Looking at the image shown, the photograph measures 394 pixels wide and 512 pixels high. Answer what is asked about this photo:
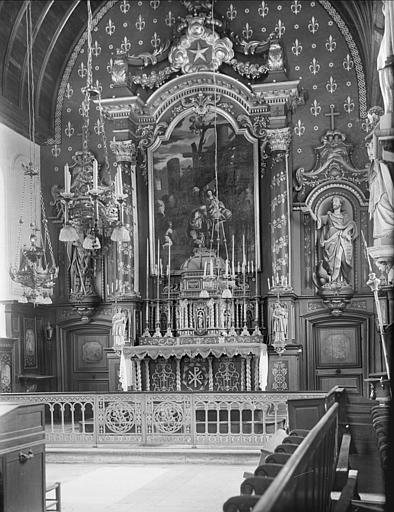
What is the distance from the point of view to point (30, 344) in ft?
53.5

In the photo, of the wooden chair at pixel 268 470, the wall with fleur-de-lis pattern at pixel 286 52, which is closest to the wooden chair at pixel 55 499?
the wooden chair at pixel 268 470

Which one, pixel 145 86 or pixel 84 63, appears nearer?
pixel 145 86

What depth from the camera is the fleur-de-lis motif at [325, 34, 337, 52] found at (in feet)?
53.7

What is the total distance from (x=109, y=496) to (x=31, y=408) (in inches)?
99.9

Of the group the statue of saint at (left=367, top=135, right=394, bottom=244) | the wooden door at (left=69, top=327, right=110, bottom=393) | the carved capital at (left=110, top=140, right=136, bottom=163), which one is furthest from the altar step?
the carved capital at (left=110, top=140, right=136, bottom=163)

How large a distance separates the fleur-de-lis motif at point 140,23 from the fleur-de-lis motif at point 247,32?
2154 mm

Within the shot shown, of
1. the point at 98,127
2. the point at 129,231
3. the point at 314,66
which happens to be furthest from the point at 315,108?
the point at 98,127

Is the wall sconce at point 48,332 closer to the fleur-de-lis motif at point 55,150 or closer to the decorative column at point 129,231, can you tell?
the decorative column at point 129,231

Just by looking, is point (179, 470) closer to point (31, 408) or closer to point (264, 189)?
point (31, 408)

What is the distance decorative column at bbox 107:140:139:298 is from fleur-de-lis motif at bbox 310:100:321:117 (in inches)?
143

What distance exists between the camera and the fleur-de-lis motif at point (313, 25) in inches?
650

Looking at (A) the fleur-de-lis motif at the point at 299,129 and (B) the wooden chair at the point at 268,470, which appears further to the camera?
(A) the fleur-de-lis motif at the point at 299,129

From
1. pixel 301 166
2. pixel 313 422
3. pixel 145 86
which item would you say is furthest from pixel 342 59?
pixel 313 422

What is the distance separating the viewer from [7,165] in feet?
52.5
